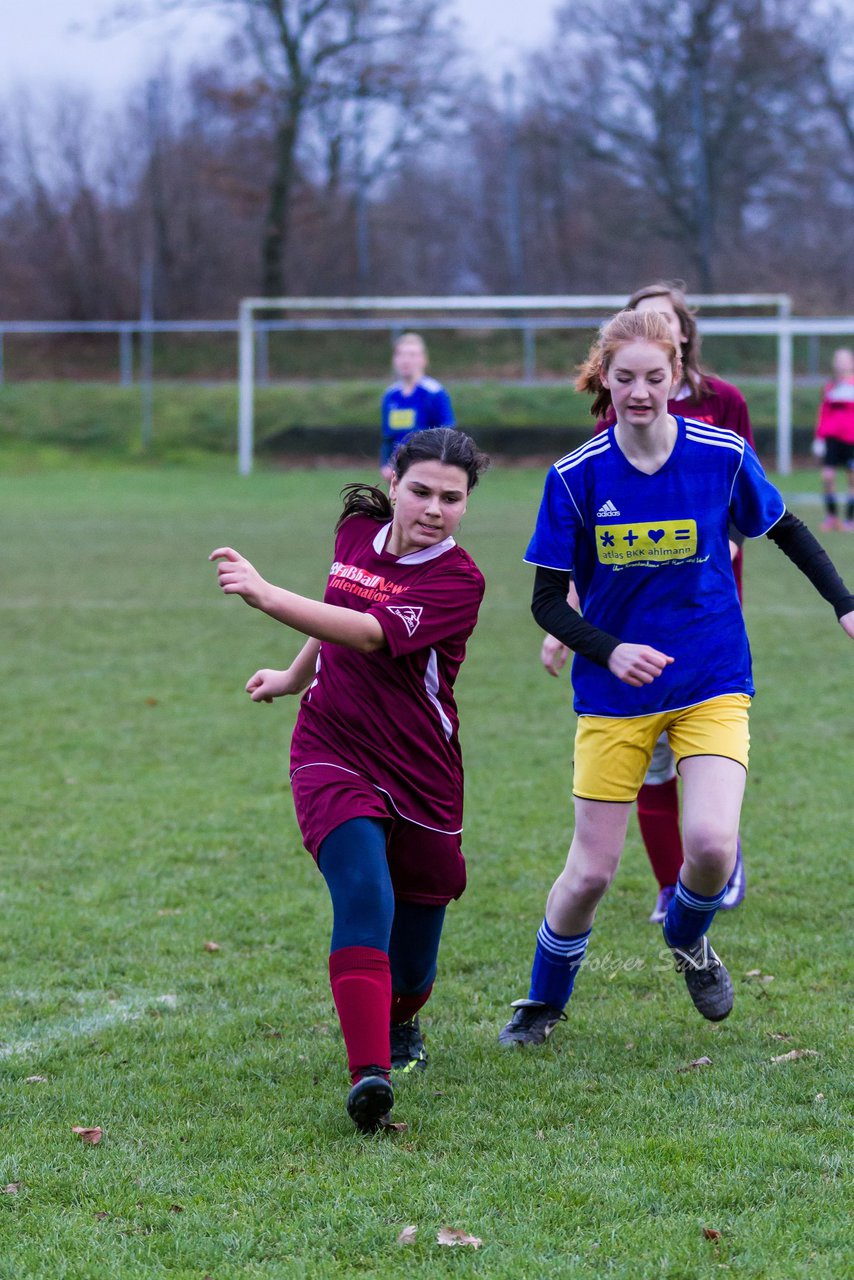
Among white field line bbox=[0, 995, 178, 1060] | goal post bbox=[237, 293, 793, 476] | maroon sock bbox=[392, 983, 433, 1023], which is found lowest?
white field line bbox=[0, 995, 178, 1060]

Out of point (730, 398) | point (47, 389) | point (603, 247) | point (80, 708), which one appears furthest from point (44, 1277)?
point (603, 247)

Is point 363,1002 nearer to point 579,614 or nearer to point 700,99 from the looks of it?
point 579,614

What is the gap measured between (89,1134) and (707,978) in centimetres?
160

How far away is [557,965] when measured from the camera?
390 centimetres

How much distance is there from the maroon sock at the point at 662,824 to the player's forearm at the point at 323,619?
178cm

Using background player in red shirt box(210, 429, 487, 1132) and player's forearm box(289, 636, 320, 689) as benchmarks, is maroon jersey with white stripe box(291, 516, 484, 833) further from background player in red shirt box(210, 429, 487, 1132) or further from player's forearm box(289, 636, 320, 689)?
player's forearm box(289, 636, 320, 689)

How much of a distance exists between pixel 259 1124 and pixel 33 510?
19.0 metres

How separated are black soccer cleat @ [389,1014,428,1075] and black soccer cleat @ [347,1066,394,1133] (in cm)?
45

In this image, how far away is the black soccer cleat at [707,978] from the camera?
3.85m

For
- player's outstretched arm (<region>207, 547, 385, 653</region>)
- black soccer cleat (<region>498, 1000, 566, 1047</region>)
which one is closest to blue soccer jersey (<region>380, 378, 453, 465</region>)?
black soccer cleat (<region>498, 1000, 566, 1047</region>)

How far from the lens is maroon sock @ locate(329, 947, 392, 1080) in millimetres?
Answer: 3250

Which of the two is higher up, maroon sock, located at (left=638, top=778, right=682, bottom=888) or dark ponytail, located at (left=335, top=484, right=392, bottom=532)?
dark ponytail, located at (left=335, top=484, right=392, bottom=532)

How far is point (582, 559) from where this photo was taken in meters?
3.82

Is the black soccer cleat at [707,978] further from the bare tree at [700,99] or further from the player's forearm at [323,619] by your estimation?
the bare tree at [700,99]
